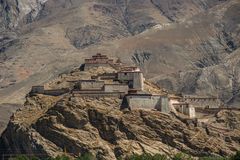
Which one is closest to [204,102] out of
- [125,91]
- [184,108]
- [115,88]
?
[184,108]

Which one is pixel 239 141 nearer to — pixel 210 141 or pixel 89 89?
pixel 210 141

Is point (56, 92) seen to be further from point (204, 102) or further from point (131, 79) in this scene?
point (204, 102)

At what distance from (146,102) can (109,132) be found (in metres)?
6.88

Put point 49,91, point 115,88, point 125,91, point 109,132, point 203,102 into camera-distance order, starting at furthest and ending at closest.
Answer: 1. point 203,102
2. point 49,91
3. point 115,88
4. point 125,91
5. point 109,132

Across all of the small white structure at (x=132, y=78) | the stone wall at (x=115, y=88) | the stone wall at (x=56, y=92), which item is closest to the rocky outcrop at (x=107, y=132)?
the stone wall at (x=115, y=88)

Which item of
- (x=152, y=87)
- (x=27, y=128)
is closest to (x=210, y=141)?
(x=152, y=87)

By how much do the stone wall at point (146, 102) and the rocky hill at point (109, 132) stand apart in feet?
2.76

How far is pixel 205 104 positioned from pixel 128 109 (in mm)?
28464

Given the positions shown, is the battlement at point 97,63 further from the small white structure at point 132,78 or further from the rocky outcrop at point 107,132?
the rocky outcrop at point 107,132

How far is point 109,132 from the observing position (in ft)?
516

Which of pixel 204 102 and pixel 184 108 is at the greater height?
pixel 204 102

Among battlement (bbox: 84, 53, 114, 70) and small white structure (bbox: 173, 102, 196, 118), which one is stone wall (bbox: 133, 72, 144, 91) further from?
battlement (bbox: 84, 53, 114, 70)

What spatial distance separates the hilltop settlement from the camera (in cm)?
15638

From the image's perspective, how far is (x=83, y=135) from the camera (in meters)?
156
